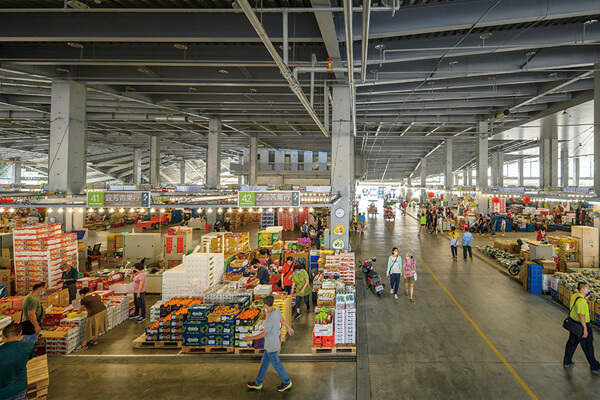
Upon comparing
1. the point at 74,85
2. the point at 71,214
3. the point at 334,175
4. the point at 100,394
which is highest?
the point at 74,85

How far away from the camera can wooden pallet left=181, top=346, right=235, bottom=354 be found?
Result: 5.61 m

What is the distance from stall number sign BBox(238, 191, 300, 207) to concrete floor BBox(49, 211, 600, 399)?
3123mm

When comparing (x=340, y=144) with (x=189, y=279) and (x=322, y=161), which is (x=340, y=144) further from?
(x=322, y=161)

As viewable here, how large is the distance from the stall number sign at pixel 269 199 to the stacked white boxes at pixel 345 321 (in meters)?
3.46

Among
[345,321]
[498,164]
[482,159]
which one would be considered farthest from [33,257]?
[498,164]

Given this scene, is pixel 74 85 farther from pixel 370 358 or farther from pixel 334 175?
pixel 370 358

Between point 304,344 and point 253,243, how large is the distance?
11584mm

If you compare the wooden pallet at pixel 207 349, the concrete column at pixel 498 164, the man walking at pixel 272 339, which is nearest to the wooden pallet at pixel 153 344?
the wooden pallet at pixel 207 349

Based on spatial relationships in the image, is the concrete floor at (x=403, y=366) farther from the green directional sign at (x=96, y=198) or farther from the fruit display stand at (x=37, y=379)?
the green directional sign at (x=96, y=198)

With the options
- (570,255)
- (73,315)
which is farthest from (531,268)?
(73,315)

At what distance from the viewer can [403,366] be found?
5.15m

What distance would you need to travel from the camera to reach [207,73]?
10.7m

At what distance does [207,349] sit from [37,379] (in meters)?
2.47

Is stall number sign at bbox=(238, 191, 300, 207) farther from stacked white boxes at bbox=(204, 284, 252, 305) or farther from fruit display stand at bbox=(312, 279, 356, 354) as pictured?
fruit display stand at bbox=(312, 279, 356, 354)
